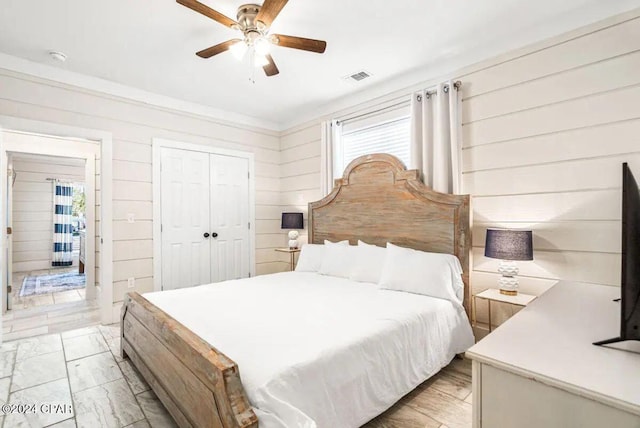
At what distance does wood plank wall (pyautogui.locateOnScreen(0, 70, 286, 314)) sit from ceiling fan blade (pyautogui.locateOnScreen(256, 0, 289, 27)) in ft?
8.10

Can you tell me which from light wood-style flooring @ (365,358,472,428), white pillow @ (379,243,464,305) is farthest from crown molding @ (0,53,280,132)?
light wood-style flooring @ (365,358,472,428)

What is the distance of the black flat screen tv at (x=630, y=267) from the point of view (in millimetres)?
1000

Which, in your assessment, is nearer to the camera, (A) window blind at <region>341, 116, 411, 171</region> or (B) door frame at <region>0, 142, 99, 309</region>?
(A) window blind at <region>341, 116, 411, 171</region>

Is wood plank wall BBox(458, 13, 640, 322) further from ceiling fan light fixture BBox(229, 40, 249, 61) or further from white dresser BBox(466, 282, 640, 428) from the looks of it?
ceiling fan light fixture BBox(229, 40, 249, 61)

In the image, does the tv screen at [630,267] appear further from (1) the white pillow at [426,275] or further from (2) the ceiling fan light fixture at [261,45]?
(2) the ceiling fan light fixture at [261,45]

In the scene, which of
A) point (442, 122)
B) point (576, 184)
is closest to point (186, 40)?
point (442, 122)

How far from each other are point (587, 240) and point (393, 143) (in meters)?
1.97

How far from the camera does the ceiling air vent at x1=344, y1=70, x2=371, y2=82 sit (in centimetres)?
331

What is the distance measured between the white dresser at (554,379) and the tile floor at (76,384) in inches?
71.1

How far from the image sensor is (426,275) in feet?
8.46

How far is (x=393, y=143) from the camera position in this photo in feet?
11.6

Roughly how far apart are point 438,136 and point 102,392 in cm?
344

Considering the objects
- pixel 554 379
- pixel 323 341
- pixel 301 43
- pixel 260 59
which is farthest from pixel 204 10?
pixel 554 379

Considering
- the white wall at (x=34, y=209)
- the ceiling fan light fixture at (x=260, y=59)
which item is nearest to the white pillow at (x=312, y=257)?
the ceiling fan light fixture at (x=260, y=59)
